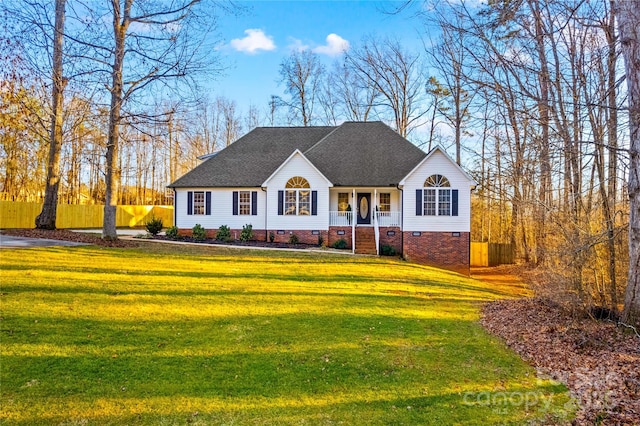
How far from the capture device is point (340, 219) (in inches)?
774

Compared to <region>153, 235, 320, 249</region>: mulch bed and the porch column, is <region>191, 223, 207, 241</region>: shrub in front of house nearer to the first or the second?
<region>153, 235, 320, 249</region>: mulch bed

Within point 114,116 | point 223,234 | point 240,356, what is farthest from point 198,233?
point 240,356

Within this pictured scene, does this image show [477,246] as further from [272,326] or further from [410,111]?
[272,326]

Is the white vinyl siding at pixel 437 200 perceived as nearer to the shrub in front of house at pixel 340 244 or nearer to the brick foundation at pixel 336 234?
the brick foundation at pixel 336 234

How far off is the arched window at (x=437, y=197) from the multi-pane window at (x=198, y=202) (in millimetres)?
11945

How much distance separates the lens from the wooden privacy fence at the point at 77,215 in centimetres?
2225

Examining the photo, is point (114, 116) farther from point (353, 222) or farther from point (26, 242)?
point (353, 222)

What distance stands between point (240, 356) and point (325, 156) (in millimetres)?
17103

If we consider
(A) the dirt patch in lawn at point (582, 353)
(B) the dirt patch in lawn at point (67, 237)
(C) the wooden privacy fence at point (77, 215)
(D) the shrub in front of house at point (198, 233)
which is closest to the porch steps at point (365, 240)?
(D) the shrub in front of house at point (198, 233)

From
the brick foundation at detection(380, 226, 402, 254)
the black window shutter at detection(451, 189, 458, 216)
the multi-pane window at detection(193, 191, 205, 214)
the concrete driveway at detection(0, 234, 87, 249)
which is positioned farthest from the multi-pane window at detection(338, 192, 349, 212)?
the concrete driveway at detection(0, 234, 87, 249)

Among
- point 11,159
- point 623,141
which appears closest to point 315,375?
point 623,141

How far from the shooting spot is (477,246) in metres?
22.3

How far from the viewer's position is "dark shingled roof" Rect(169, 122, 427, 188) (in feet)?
66.1

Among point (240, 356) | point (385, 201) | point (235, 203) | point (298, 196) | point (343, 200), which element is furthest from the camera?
point (343, 200)
